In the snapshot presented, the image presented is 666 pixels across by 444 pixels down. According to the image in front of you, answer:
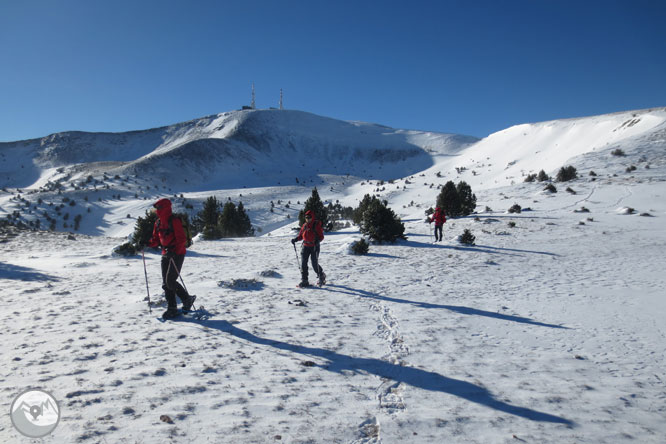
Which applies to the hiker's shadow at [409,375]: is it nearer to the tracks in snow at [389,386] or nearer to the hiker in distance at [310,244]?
the tracks in snow at [389,386]

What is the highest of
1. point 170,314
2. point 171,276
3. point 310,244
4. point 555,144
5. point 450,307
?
point 555,144

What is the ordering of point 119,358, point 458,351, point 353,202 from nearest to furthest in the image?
point 119,358 < point 458,351 < point 353,202

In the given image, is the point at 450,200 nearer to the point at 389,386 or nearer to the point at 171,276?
the point at 171,276

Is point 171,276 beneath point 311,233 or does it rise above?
beneath

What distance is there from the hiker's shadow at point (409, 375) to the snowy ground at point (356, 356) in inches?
1.0

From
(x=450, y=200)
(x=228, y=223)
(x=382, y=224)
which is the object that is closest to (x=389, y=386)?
(x=382, y=224)

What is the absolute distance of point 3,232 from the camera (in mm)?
19672

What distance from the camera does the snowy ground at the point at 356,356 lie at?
312 cm

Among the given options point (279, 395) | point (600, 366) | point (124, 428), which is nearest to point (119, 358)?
point (124, 428)

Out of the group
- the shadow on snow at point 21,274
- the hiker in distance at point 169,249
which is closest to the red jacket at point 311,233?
the hiker in distance at point 169,249

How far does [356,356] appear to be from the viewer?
183 inches

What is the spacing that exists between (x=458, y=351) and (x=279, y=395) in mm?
2742

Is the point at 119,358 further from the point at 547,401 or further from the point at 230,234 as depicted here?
the point at 230,234

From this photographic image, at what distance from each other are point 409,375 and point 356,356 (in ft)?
2.70
